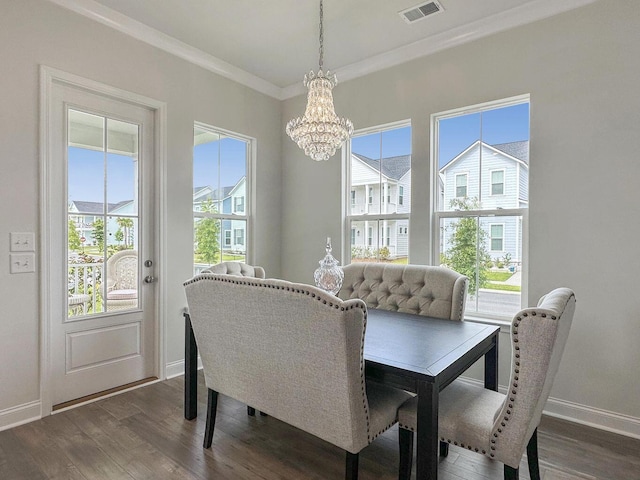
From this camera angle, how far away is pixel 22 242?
242 cm

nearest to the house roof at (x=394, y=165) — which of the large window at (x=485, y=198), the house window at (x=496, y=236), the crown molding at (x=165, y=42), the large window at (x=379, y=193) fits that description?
the large window at (x=379, y=193)

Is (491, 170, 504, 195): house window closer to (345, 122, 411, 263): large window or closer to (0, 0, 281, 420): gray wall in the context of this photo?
(345, 122, 411, 263): large window

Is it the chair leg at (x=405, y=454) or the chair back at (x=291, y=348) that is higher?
the chair back at (x=291, y=348)

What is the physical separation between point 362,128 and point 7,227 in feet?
9.48

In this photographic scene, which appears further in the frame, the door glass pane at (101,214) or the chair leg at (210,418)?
the door glass pane at (101,214)

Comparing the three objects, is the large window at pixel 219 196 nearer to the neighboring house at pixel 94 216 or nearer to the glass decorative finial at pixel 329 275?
the neighboring house at pixel 94 216

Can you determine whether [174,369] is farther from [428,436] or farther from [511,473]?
[511,473]

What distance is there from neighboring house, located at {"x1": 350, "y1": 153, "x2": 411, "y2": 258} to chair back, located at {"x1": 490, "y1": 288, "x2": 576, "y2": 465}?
2003 millimetres

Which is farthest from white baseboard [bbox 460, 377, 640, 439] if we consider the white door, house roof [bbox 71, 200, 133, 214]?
house roof [bbox 71, 200, 133, 214]

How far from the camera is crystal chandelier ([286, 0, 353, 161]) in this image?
2.29 metres

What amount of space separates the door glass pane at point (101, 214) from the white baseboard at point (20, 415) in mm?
618

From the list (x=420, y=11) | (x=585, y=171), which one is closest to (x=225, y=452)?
(x=585, y=171)

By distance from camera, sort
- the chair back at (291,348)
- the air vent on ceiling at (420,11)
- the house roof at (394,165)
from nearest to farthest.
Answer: the chair back at (291,348) → the air vent on ceiling at (420,11) → the house roof at (394,165)

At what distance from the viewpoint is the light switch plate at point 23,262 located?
7.82 feet
